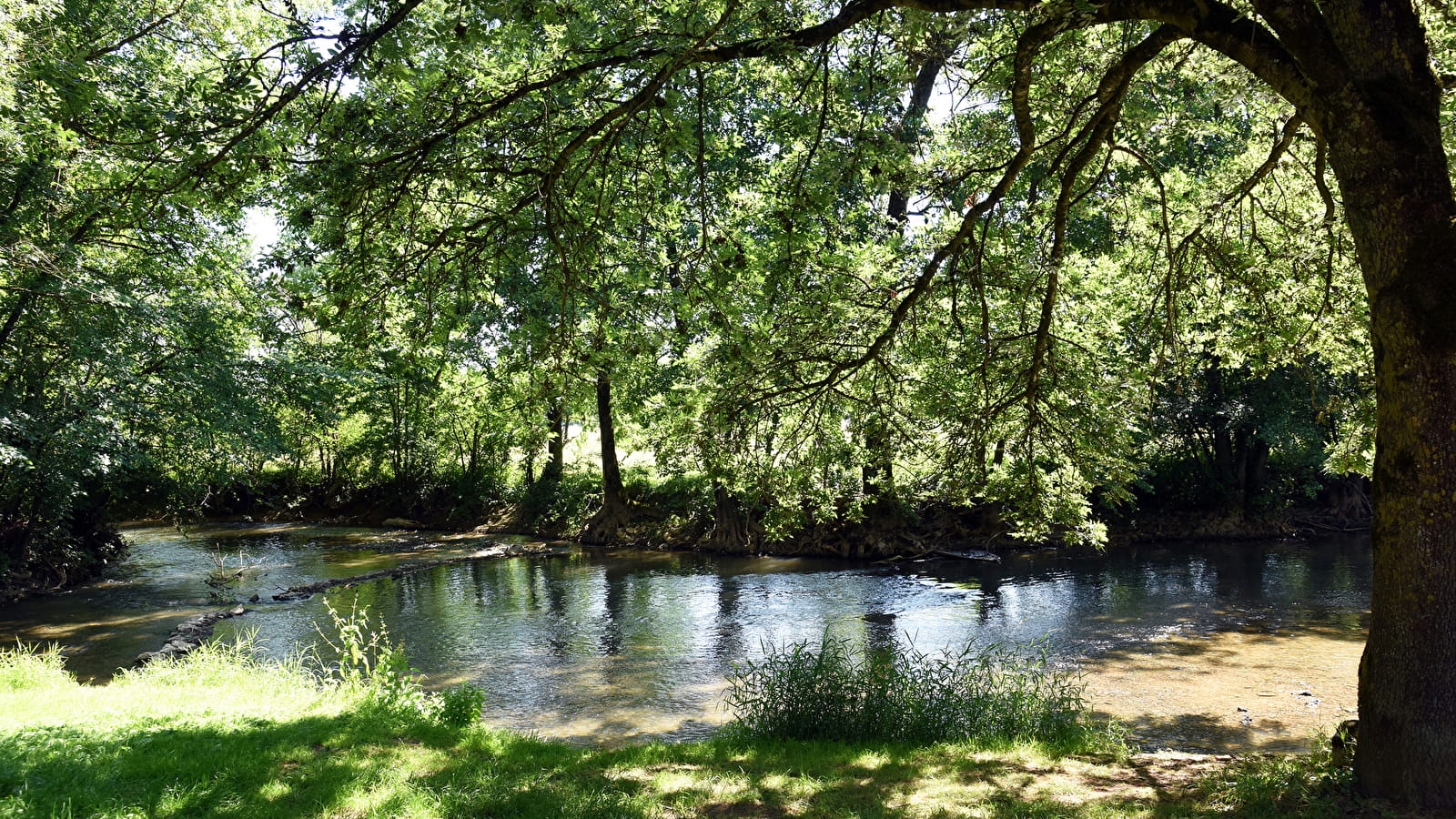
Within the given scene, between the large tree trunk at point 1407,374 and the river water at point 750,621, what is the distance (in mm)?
4380

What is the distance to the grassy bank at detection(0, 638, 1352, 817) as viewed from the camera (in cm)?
460

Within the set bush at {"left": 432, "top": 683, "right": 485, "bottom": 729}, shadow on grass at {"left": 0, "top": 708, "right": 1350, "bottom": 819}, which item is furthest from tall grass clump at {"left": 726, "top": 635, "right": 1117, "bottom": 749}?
bush at {"left": 432, "top": 683, "right": 485, "bottom": 729}

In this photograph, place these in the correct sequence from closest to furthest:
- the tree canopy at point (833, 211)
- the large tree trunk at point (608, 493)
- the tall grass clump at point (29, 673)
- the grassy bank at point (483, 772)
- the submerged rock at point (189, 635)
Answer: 1. the tree canopy at point (833, 211)
2. the grassy bank at point (483, 772)
3. the tall grass clump at point (29, 673)
4. the submerged rock at point (189, 635)
5. the large tree trunk at point (608, 493)

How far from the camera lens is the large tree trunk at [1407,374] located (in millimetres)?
3961

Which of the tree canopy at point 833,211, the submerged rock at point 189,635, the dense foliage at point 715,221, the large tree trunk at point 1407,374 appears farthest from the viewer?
the submerged rock at point 189,635

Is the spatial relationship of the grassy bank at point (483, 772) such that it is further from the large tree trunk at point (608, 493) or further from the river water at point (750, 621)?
the large tree trunk at point (608, 493)

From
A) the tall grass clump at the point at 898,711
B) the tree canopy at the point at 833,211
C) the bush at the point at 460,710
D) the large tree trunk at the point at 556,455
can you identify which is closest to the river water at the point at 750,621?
the tall grass clump at the point at 898,711

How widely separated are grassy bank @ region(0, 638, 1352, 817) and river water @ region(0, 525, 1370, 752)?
240 centimetres

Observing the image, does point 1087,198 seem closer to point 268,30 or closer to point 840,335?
point 840,335

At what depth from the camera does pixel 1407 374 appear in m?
4.05

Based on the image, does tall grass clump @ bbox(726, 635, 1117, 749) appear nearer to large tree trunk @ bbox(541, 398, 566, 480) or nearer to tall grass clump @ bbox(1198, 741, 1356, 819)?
tall grass clump @ bbox(1198, 741, 1356, 819)

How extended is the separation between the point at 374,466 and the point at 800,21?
27.2 meters

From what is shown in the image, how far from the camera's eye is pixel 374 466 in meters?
29.5

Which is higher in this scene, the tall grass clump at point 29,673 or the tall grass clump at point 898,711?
the tall grass clump at point 29,673
